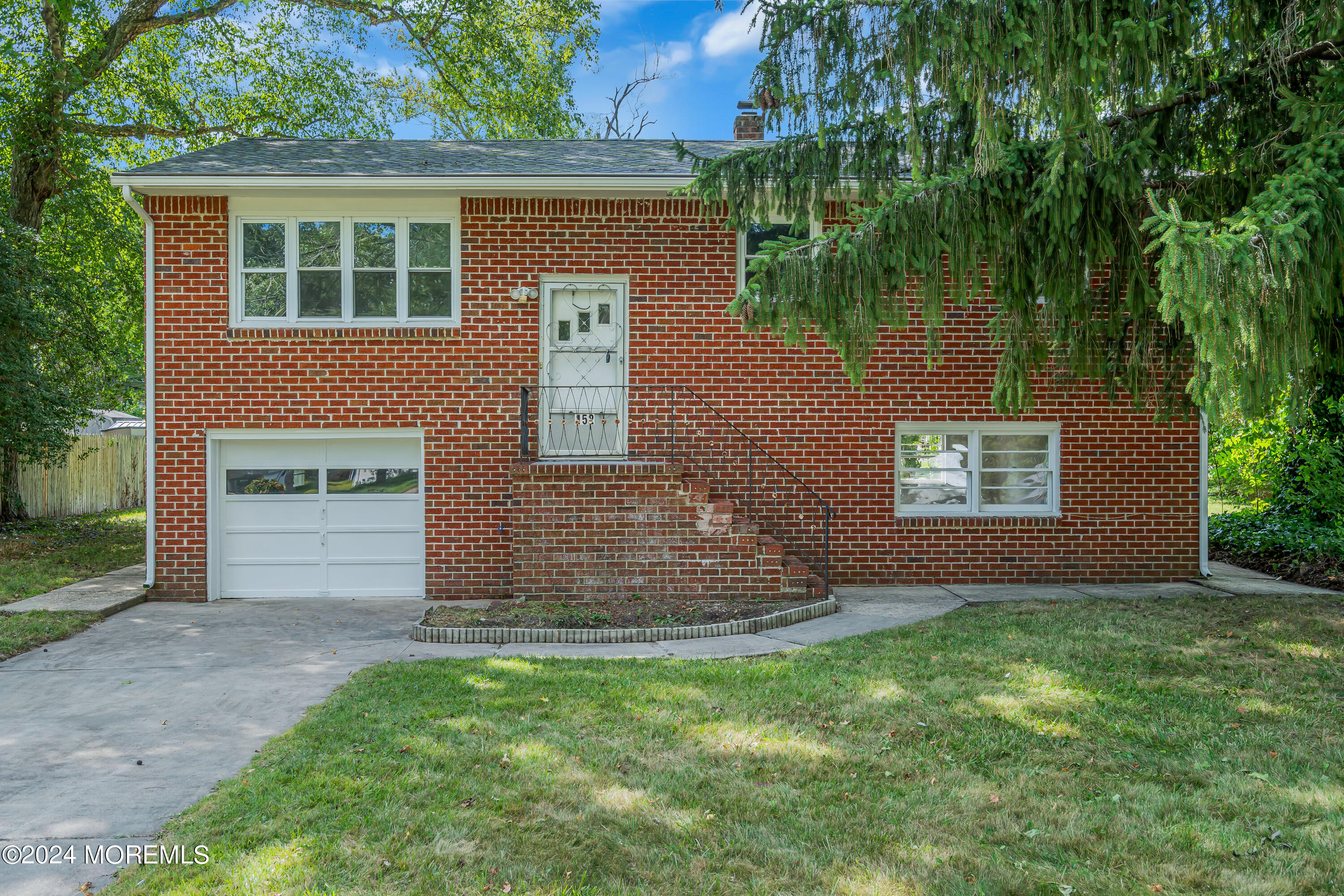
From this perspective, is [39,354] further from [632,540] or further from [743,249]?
[743,249]

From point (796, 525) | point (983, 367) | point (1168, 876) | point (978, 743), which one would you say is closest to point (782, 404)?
point (796, 525)

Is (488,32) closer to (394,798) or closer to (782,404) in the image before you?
(782,404)

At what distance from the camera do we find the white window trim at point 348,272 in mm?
9609

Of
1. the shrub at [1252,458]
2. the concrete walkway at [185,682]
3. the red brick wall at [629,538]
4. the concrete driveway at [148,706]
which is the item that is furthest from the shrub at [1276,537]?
the concrete driveway at [148,706]

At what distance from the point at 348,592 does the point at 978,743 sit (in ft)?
25.5

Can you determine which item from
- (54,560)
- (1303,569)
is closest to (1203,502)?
(1303,569)

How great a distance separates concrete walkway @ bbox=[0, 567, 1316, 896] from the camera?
12.7ft

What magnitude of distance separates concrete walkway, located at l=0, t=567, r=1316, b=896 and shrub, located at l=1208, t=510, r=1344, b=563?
1251 millimetres

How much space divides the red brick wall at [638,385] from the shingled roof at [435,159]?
44 cm

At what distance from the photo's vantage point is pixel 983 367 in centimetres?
995

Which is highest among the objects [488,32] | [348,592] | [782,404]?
[488,32]

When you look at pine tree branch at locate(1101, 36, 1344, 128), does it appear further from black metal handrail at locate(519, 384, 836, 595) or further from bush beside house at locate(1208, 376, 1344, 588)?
bush beside house at locate(1208, 376, 1344, 588)

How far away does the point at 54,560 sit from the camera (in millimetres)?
12188

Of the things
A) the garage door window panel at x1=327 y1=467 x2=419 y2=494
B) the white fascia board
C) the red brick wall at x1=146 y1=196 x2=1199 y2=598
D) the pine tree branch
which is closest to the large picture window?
the red brick wall at x1=146 y1=196 x2=1199 y2=598
